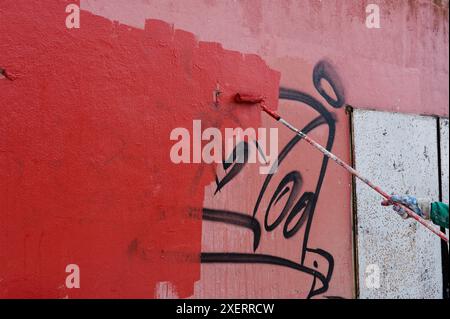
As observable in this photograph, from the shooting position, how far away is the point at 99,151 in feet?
11.7

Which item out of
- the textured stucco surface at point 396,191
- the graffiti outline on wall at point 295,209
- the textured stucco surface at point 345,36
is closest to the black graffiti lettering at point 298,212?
the graffiti outline on wall at point 295,209

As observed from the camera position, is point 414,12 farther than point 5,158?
Yes

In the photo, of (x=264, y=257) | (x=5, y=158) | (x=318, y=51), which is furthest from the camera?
(x=318, y=51)

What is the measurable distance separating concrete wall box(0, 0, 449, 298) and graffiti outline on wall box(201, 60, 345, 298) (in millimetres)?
11

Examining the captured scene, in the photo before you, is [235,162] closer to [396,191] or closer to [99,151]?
[99,151]

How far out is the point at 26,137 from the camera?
333cm

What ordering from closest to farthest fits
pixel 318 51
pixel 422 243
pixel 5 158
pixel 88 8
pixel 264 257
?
pixel 5 158 → pixel 88 8 → pixel 264 257 → pixel 318 51 → pixel 422 243

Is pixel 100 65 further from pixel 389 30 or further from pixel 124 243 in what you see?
pixel 389 30

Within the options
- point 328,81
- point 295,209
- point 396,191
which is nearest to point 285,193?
point 295,209

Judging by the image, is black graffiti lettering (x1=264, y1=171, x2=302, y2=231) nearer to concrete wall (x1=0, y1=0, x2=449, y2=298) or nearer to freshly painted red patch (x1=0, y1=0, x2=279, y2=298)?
concrete wall (x1=0, y1=0, x2=449, y2=298)

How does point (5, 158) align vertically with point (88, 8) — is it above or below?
below

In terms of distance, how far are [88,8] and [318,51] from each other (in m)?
1.97

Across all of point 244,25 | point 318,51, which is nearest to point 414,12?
point 318,51
